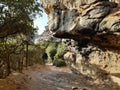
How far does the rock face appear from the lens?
1653 centimetres

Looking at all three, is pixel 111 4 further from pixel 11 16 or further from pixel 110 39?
pixel 11 16

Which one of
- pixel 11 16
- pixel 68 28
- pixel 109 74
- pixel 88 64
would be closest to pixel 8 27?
pixel 11 16

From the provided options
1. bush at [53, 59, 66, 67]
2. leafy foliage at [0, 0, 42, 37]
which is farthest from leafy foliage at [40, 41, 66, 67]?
leafy foliage at [0, 0, 42, 37]

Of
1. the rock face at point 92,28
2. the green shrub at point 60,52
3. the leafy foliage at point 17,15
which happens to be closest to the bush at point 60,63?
the green shrub at point 60,52

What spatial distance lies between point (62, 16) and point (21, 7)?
6.55m

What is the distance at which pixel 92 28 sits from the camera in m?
17.1

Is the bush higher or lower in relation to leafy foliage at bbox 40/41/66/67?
lower

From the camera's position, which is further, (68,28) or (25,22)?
(68,28)

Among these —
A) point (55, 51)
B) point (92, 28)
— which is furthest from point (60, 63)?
point (92, 28)

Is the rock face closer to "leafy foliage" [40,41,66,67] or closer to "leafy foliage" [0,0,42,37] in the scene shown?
"leafy foliage" [0,0,42,37]

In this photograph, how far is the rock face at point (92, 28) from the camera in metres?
16.5

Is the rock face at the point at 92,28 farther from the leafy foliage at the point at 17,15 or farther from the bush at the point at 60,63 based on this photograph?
the bush at the point at 60,63

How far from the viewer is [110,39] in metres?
16.9

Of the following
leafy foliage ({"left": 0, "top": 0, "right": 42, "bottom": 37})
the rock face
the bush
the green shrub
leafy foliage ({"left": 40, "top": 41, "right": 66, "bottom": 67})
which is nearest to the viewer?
leafy foliage ({"left": 0, "top": 0, "right": 42, "bottom": 37})
